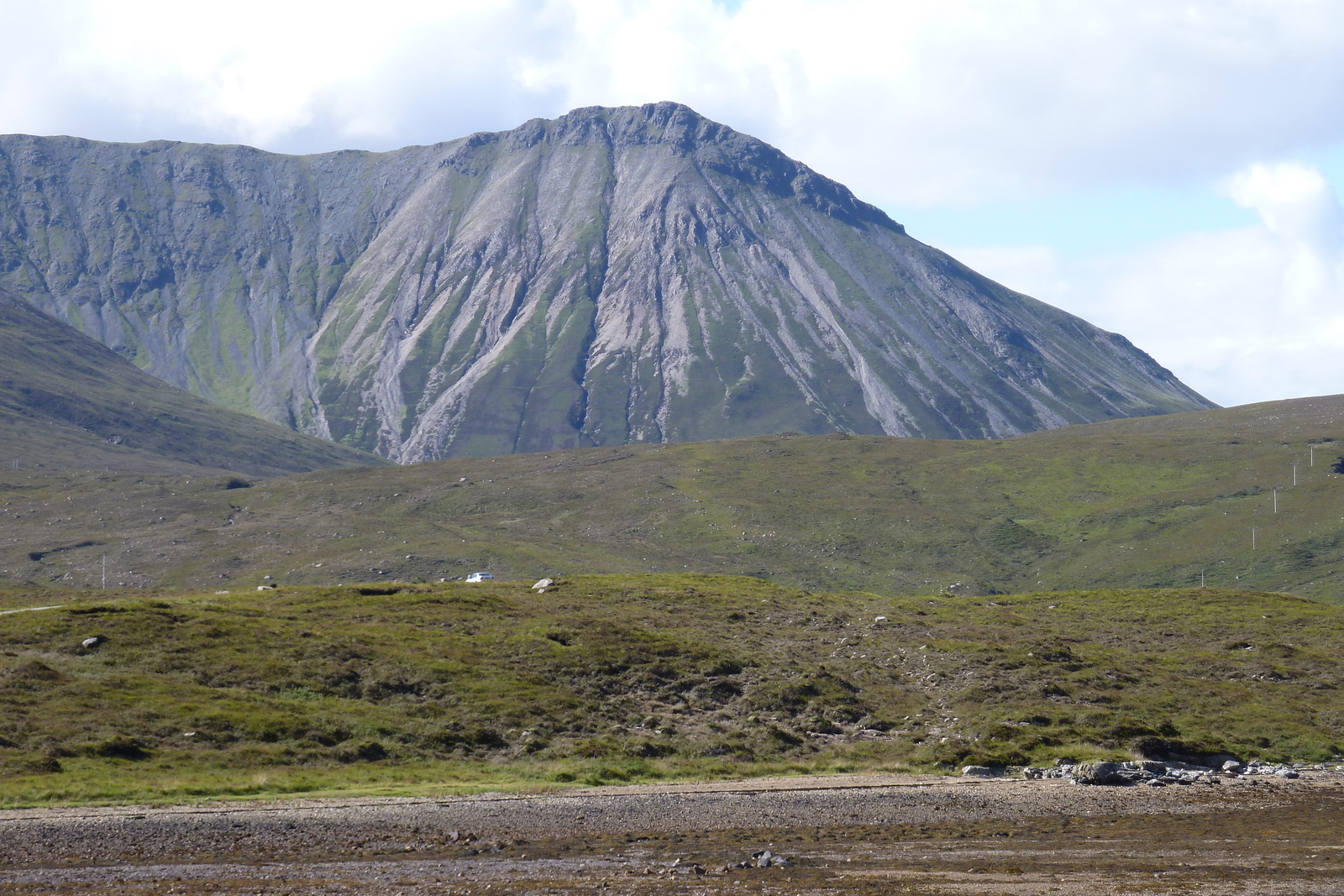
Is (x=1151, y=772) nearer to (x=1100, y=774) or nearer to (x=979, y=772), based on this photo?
(x=1100, y=774)

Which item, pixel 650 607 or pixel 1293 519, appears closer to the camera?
pixel 650 607

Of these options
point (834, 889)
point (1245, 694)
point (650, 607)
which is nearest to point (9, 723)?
point (834, 889)

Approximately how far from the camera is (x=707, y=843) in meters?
36.7

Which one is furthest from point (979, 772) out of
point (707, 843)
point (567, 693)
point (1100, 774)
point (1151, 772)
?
point (567, 693)

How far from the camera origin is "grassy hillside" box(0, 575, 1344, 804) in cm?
4625

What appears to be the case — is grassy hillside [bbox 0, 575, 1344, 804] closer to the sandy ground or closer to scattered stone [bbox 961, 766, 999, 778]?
scattered stone [bbox 961, 766, 999, 778]

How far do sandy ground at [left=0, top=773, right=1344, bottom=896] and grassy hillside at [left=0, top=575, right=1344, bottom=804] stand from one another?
15.1 feet

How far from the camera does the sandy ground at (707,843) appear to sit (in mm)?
31984

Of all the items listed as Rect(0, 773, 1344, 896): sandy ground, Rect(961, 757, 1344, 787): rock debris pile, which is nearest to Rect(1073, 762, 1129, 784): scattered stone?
Rect(961, 757, 1344, 787): rock debris pile

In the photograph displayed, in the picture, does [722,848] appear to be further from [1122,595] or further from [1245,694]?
[1122,595]

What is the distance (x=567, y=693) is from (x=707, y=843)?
21185mm

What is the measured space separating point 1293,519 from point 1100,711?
16266 centimetres

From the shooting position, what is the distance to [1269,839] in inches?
1489

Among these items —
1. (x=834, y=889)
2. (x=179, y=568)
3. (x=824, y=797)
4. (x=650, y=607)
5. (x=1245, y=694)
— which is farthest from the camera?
(x=179, y=568)
